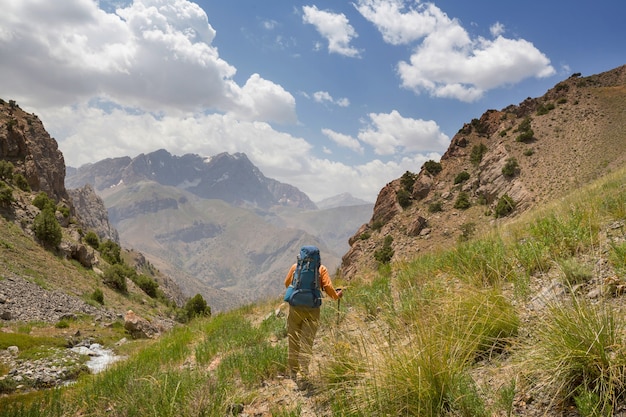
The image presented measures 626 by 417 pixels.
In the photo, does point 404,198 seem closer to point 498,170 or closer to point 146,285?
point 498,170

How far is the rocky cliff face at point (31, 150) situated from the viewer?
50.9m

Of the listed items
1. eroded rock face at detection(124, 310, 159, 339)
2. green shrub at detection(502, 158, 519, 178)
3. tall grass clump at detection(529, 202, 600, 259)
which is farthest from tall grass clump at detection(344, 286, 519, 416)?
green shrub at detection(502, 158, 519, 178)

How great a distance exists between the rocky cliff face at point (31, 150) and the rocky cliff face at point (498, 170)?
165 feet

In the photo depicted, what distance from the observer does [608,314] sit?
2.91 metres

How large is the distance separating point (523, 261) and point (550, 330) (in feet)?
9.44

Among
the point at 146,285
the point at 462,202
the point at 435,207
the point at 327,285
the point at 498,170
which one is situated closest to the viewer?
the point at 327,285

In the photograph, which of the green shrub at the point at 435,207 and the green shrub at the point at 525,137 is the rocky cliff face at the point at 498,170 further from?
the green shrub at the point at 525,137

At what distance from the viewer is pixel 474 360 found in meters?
3.92

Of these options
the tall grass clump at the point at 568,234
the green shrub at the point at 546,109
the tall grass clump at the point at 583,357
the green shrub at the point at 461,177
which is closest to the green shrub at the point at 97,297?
the tall grass clump at the point at 568,234

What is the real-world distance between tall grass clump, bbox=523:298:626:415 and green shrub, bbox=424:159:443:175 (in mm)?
46212

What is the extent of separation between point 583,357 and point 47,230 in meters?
42.5

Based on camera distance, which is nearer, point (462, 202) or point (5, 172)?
point (462, 202)

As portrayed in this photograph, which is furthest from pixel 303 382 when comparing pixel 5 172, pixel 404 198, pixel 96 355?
pixel 5 172

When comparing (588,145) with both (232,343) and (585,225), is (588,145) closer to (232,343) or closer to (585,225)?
(585,225)
